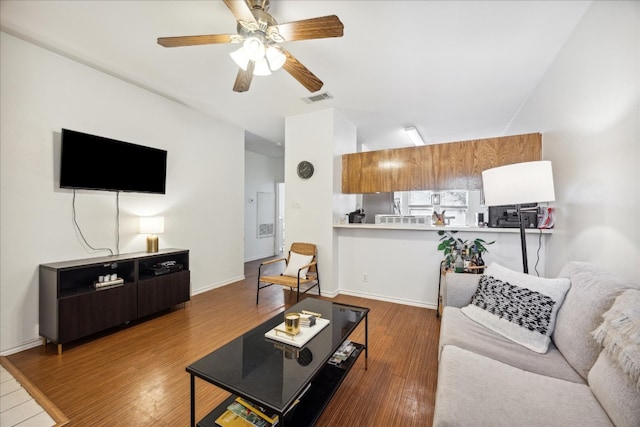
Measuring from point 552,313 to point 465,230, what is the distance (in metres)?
1.59

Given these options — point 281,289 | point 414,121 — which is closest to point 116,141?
point 281,289

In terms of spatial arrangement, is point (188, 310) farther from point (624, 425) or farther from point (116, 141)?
point (624, 425)

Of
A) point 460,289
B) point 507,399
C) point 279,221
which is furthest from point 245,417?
point 279,221

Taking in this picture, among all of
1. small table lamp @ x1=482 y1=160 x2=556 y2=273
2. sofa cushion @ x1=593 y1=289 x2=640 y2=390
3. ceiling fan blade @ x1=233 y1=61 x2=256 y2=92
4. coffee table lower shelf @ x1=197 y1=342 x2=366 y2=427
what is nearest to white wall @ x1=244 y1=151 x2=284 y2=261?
ceiling fan blade @ x1=233 y1=61 x2=256 y2=92

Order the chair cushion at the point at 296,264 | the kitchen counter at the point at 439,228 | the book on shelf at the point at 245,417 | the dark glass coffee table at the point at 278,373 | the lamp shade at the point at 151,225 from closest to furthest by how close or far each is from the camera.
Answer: the dark glass coffee table at the point at 278,373 → the book on shelf at the point at 245,417 → the kitchen counter at the point at 439,228 → the lamp shade at the point at 151,225 → the chair cushion at the point at 296,264

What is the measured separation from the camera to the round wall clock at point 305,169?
12.7 feet

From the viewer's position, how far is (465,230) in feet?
10.1

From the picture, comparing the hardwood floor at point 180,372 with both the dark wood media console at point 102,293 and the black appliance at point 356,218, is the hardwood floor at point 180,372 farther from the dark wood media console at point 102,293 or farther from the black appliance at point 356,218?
the black appliance at point 356,218

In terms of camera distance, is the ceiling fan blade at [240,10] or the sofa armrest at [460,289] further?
the sofa armrest at [460,289]

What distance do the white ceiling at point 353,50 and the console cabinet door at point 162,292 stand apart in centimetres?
235

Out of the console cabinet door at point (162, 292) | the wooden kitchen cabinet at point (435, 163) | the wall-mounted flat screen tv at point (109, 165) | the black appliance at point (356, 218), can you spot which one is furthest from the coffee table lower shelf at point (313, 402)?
the wall-mounted flat screen tv at point (109, 165)

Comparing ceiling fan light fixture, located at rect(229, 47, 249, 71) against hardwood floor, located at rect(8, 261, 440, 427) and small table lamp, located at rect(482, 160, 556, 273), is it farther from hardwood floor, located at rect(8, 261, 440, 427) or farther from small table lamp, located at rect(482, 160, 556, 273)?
hardwood floor, located at rect(8, 261, 440, 427)

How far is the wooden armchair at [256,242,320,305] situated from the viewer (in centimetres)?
339

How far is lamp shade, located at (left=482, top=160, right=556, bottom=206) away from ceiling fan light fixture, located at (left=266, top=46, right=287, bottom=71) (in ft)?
6.20
